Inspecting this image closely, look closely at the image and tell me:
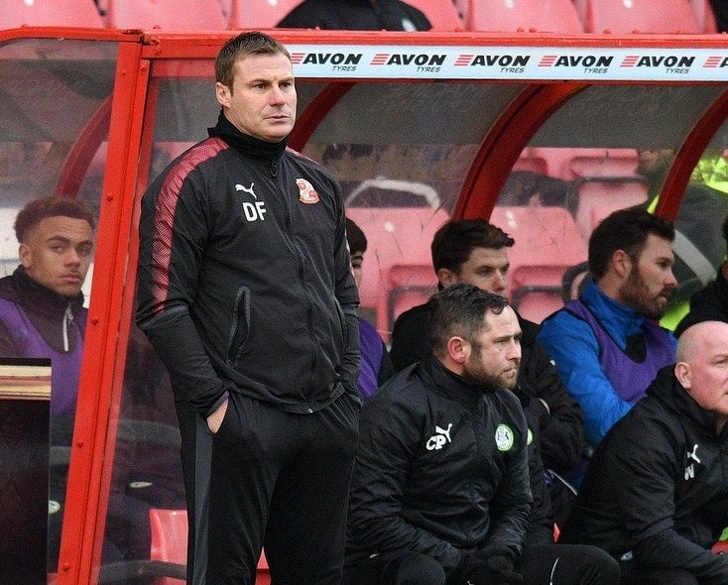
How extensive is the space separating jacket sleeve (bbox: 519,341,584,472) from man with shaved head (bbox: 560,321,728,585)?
0.23 meters

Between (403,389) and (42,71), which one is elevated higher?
(42,71)

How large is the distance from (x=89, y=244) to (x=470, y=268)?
1638mm

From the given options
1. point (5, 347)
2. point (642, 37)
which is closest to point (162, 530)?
point (5, 347)

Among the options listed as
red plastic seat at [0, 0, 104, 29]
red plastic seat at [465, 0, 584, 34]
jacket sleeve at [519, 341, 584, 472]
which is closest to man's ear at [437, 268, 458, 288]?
jacket sleeve at [519, 341, 584, 472]

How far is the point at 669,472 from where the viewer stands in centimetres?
485

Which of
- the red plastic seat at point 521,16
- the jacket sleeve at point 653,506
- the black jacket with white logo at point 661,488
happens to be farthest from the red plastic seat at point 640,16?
the jacket sleeve at point 653,506

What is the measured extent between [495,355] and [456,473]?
38 centimetres

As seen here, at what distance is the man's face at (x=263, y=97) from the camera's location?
11.9 ft

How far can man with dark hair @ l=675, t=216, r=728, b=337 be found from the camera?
19.4 ft

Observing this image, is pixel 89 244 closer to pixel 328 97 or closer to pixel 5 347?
pixel 5 347

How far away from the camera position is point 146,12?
786 centimetres

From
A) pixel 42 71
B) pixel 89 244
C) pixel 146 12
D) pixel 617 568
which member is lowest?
pixel 617 568

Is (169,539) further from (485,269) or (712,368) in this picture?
(712,368)

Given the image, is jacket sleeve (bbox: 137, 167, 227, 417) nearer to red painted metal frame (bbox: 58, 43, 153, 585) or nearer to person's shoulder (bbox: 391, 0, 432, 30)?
red painted metal frame (bbox: 58, 43, 153, 585)
